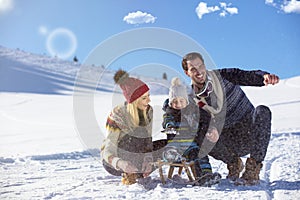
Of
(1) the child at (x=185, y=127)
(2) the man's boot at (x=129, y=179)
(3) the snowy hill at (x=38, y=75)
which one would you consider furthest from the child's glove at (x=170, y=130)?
(3) the snowy hill at (x=38, y=75)

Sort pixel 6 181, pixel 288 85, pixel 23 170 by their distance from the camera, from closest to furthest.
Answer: pixel 6 181
pixel 23 170
pixel 288 85

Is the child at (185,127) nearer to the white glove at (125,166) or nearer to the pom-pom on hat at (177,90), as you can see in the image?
the pom-pom on hat at (177,90)

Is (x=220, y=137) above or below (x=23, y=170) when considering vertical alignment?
above

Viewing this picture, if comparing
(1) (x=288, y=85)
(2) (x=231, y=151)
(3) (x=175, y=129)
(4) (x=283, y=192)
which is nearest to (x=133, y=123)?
(3) (x=175, y=129)

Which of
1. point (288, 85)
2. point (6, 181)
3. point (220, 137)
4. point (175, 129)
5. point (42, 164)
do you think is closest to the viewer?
point (175, 129)

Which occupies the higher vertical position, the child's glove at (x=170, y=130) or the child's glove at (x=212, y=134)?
the child's glove at (x=170, y=130)

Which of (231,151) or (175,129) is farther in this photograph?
(231,151)

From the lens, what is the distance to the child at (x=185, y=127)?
4.53 feet

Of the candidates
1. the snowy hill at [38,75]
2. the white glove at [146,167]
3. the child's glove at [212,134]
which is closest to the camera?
the child's glove at [212,134]

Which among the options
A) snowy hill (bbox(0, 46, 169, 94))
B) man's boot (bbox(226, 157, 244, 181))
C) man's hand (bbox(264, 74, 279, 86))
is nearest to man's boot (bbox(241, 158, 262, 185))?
man's boot (bbox(226, 157, 244, 181))

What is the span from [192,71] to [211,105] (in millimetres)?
157

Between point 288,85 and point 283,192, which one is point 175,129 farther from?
point 288,85

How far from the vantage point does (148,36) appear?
63.9 inches

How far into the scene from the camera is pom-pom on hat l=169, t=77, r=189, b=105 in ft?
4.51
